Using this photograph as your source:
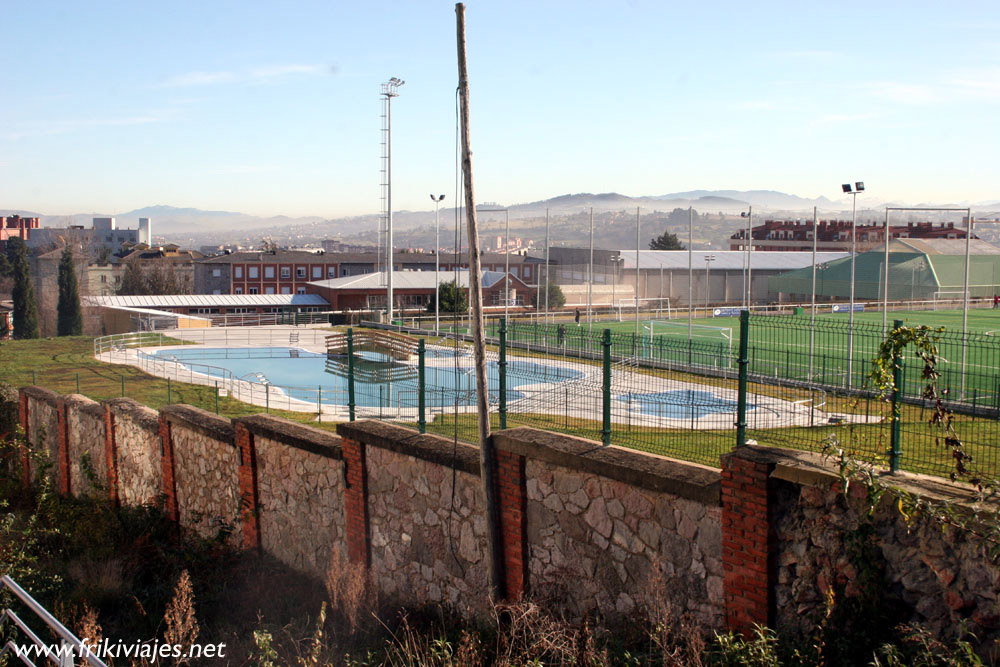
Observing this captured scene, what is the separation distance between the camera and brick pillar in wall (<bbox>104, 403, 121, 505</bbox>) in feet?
49.4

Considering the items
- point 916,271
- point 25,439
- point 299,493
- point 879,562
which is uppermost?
point 916,271

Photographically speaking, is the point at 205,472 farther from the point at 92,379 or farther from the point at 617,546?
the point at 92,379

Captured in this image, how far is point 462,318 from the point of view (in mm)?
51531

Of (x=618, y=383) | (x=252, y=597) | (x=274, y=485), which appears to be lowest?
(x=252, y=597)

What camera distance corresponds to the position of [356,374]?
1504 cm

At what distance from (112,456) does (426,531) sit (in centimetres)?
876

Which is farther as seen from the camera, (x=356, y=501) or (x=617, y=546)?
(x=356, y=501)

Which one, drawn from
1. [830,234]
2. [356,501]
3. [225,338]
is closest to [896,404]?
[356,501]

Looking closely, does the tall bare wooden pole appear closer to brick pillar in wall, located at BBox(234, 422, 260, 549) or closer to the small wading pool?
the small wading pool

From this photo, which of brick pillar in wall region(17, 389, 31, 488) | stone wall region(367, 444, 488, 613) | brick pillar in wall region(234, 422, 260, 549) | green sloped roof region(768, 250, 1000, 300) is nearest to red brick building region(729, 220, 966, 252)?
green sloped roof region(768, 250, 1000, 300)

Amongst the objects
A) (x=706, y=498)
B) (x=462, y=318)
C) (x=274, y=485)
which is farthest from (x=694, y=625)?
(x=462, y=318)

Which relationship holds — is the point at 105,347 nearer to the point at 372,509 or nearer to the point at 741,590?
the point at 372,509

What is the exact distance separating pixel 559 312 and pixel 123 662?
4543 centimetres

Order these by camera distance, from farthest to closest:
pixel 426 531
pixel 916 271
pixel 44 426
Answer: pixel 916 271, pixel 44 426, pixel 426 531
